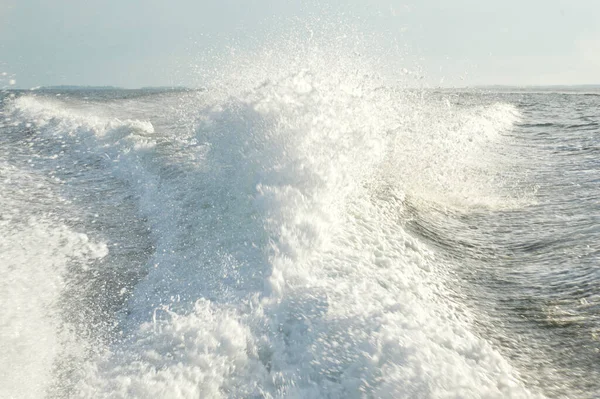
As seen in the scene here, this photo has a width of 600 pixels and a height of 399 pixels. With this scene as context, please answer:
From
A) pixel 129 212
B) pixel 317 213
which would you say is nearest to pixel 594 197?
pixel 317 213

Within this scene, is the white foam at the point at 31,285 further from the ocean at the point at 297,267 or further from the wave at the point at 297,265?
the wave at the point at 297,265

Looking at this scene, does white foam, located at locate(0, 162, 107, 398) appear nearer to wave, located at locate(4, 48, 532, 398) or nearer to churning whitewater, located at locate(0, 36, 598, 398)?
churning whitewater, located at locate(0, 36, 598, 398)

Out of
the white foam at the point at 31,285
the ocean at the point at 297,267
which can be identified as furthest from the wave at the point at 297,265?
the white foam at the point at 31,285

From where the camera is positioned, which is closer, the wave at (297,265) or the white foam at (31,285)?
the wave at (297,265)

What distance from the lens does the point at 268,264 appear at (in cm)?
389

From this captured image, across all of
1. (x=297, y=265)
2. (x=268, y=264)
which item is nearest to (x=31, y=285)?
(x=268, y=264)

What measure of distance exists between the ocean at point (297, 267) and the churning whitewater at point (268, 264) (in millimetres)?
18

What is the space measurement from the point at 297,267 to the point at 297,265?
0.03m

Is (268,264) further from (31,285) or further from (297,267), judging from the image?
(31,285)

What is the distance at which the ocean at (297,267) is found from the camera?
288 cm

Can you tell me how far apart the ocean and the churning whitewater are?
18 millimetres

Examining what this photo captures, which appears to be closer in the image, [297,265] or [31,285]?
[297,265]

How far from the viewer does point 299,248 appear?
4094 millimetres

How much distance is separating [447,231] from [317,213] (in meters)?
1.96
